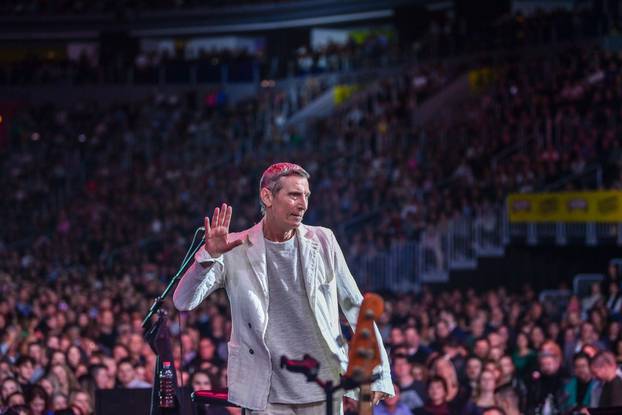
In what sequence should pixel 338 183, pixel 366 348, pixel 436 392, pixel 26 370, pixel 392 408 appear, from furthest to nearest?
1. pixel 338 183
2. pixel 26 370
3. pixel 392 408
4. pixel 436 392
5. pixel 366 348

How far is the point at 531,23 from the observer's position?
2988 cm

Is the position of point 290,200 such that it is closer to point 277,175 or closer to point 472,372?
point 277,175

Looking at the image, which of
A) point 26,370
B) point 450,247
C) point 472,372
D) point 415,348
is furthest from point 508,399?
point 450,247

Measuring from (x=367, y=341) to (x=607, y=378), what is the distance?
5660 millimetres

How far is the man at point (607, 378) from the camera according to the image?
1013 centimetres

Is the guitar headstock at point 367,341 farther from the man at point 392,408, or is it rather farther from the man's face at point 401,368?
the man's face at point 401,368

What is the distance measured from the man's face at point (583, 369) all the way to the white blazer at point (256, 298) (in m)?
5.24

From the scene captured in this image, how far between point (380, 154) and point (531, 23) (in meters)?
5.99

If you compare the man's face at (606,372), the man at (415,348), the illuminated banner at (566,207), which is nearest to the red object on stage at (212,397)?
the man's face at (606,372)

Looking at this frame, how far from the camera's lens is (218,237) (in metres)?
5.56

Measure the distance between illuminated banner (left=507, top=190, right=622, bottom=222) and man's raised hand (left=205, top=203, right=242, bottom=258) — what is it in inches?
551

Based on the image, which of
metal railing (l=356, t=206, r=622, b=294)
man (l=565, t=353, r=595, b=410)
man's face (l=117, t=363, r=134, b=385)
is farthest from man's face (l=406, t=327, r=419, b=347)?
metal railing (l=356, t=206, r=622, b=294)

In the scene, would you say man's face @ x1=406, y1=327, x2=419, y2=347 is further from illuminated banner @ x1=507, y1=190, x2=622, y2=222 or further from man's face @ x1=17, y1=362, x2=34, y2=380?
illuminated banner @ x1=507, y1=190, x2=622, y2=222

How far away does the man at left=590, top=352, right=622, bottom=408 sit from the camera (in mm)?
10133
